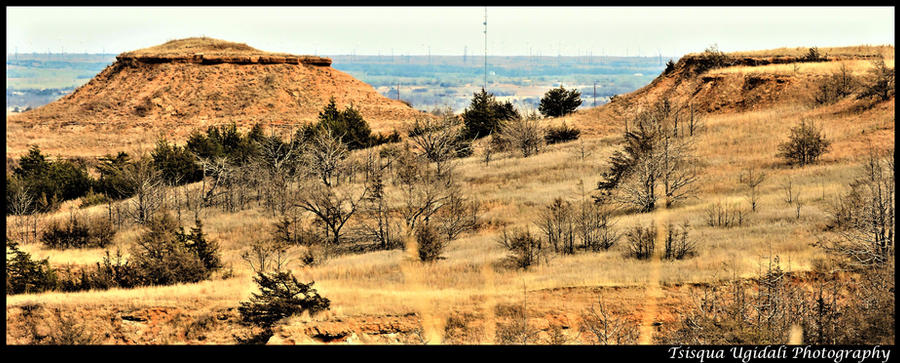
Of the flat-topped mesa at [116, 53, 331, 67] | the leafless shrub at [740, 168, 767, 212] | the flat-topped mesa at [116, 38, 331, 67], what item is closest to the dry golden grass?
the flat-topped mesa at [116, 38, 331, 67]

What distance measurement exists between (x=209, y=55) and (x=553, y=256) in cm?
5405

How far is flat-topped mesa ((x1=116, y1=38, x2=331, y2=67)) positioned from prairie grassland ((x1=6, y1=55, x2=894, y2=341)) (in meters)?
36.2

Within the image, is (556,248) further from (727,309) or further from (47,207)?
(47,207)

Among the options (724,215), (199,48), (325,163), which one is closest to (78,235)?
(325,163)

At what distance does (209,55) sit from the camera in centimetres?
6625

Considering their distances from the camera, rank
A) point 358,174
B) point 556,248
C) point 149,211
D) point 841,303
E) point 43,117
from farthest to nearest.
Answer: point 43,117 < point 358,174 < point 149,211 < point 556,248 < point 841,303

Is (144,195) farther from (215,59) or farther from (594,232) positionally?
(215,59)

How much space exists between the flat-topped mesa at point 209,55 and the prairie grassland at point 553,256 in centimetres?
3622

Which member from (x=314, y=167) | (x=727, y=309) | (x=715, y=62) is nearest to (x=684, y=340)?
(x=727, y=309)

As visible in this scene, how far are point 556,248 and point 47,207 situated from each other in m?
26.0

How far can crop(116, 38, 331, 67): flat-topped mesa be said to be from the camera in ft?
216

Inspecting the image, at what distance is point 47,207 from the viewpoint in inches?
1362

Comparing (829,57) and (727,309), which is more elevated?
(829,57)

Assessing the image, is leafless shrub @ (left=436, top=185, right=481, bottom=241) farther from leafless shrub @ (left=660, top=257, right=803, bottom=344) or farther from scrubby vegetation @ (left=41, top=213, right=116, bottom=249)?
scrubby vegetation @ (left=41, top=213, right=116, bottom=249)
